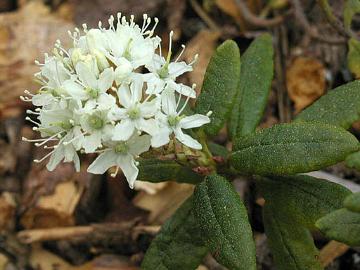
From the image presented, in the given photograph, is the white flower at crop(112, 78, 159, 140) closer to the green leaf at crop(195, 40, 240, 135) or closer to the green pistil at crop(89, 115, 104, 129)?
the green pistil at crop(89, 115, 104, 129)

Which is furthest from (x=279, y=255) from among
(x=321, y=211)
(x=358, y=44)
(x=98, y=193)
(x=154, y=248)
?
(x=98, y=193)

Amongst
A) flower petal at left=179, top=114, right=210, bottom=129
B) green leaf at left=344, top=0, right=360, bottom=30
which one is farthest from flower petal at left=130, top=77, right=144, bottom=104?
green leaf at left=344, top=0, right=360, bottom=30

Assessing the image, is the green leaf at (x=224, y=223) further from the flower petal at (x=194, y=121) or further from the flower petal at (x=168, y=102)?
the flower petal at (x=168, y=102)

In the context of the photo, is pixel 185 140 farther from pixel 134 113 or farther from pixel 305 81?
pixel 305 81

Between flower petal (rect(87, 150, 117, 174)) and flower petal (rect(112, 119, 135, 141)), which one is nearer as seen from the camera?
flower petal (rect(112, 119, 135, 141))

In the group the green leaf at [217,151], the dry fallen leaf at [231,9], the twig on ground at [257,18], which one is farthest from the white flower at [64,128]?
the dry fallen leaf at [231,9]

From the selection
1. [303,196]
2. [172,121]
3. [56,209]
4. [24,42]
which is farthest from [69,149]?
[24,42]
